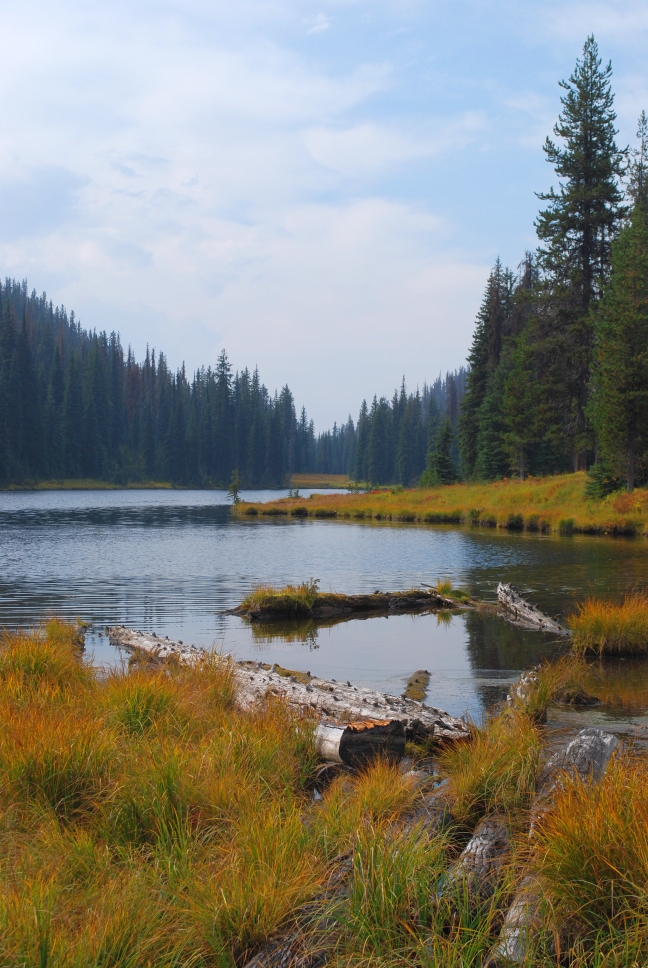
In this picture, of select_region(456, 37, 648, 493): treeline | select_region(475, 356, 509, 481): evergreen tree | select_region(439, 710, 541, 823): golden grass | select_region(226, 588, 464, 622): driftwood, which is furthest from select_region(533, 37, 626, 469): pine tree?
select_region(439, 710, 541, 823): golden grass

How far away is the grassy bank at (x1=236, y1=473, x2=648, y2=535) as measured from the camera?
32.6m

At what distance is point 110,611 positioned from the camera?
51.8 feet

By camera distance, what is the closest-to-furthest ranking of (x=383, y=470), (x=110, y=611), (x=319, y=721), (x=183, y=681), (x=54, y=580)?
(x=319, y=721), (x=183, y=681), (x=110, y=611), (x=54, y=580), (x=383, y=470)

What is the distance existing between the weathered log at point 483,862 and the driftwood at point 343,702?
2.21 meters

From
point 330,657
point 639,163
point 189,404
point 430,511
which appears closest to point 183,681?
point 330,657

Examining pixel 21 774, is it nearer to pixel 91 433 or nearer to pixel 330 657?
pixel 330 657

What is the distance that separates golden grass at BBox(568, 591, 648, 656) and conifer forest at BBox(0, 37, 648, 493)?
74.3 ft

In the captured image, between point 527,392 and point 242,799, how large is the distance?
4450 cm

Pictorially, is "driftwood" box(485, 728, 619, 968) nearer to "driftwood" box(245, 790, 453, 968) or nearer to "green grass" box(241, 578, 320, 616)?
"driftwood" box(245, 790, 453, 968)

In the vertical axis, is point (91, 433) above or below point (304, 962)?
above

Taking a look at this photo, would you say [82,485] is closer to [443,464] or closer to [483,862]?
[443,464]

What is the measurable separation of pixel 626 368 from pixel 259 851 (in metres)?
32.2

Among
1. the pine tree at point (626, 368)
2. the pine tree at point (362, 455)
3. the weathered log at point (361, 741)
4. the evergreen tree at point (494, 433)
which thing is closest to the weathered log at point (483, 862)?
the weathered log at point (361, 741)

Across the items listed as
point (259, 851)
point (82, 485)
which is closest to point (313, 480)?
point (82, 485)
